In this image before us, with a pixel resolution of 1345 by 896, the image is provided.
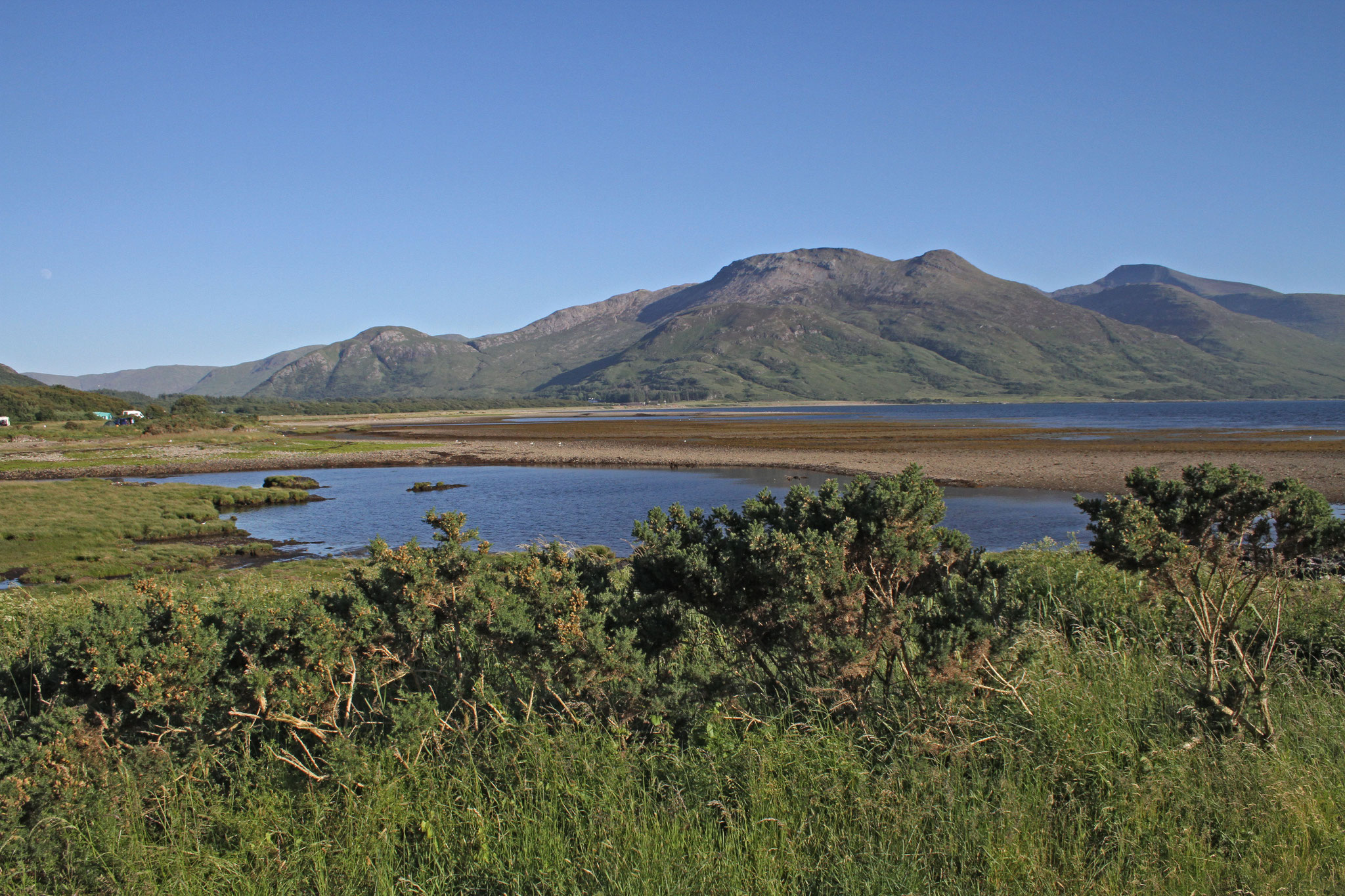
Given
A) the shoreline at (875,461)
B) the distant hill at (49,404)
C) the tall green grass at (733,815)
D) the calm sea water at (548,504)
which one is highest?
the distant hill at (49,404)

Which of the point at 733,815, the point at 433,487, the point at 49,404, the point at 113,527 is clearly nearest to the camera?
the point at 733,815

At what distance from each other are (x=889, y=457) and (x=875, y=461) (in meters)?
3.33

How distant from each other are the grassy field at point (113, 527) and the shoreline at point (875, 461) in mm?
20521

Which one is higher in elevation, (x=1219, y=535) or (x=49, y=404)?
(x=49, y=404)

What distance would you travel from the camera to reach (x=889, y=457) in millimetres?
63062

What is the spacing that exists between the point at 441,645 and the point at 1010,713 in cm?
400

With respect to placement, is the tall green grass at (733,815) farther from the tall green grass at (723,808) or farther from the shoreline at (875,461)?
the shoreline at (875,461)

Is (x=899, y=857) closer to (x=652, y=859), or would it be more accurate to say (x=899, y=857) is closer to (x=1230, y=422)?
(x=652, y=859)

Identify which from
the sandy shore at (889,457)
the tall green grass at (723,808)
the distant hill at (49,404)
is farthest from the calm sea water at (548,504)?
the distant hill at (49,404)

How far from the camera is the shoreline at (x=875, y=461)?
4869 cm

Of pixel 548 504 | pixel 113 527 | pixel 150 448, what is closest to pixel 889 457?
pixel 548 504

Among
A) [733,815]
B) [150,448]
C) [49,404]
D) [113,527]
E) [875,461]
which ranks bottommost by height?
[113,527]

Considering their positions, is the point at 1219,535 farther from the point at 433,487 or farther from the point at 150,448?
the point at 150,448

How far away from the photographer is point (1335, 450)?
6041 cm
